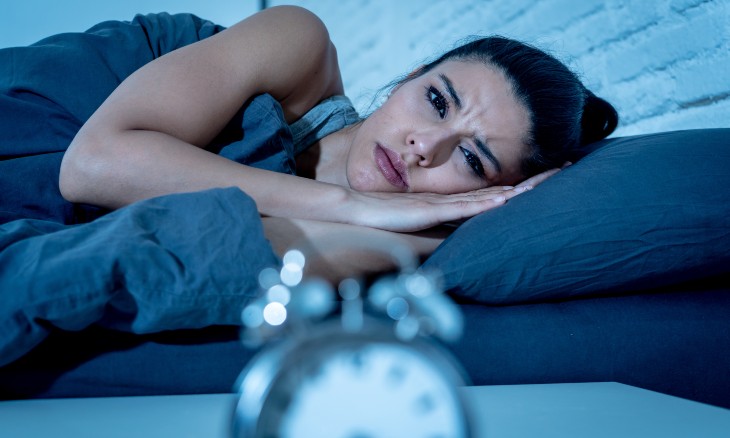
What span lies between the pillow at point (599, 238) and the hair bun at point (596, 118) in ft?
1.54

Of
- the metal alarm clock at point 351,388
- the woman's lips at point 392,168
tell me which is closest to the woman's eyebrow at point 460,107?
the woman's lips at point 392,168

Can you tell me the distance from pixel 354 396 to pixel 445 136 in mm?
770

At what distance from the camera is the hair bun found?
1.29 m

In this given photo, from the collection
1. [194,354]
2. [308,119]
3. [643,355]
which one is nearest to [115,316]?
[194,354]

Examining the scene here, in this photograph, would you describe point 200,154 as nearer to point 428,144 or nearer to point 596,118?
point 428,144

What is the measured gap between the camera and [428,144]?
1053 mm

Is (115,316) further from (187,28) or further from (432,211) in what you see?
(187,28)

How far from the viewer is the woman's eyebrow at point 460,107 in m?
1.09

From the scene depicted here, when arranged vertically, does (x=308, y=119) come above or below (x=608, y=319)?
above

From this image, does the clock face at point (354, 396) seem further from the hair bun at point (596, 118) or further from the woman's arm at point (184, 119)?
the hair bun at point (596, 118)

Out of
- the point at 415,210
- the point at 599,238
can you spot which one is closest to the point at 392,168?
the point at 415,210

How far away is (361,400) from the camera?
343 mm

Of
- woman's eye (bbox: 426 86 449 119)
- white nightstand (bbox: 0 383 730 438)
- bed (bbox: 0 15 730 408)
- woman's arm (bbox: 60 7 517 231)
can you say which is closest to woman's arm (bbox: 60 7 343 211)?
woman's arm (bbox: 60 7 517 231)

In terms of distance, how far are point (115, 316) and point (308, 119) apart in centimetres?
76
